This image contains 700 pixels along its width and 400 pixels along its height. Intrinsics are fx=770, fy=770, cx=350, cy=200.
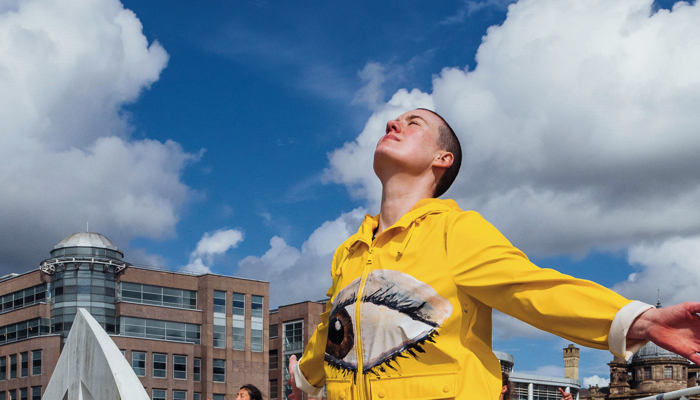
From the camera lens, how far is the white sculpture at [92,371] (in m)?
6.63

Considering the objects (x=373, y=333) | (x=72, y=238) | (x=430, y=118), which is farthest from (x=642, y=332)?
(x=72, y=238)

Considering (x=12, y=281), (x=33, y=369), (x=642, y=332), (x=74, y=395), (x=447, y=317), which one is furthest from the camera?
A: (x=12, y=281)

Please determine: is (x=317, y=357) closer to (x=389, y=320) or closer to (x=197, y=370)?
(x=389, y=320)

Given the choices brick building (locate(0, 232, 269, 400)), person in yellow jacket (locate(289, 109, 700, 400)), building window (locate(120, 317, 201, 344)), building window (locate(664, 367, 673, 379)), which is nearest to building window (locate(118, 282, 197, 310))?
brick building (locate(0, 232, 269, 400))

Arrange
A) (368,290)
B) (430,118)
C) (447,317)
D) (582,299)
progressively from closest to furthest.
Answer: (582,299) < (447,317) < (368,290) < (430,118)

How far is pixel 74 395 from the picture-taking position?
7457 mm

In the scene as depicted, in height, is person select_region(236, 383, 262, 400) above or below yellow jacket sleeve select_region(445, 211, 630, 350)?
below

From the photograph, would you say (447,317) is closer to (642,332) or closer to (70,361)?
(642,332)

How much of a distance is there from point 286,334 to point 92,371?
61.1 meters

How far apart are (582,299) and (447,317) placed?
0.48 m

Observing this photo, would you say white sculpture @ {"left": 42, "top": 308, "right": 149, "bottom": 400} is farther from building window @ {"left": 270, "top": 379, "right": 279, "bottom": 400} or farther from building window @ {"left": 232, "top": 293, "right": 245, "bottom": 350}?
building window @ {"left": 270, "top": 379, "right": 279, "bottom": 400}

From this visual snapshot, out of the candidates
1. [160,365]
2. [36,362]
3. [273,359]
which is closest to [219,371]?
[160,365]

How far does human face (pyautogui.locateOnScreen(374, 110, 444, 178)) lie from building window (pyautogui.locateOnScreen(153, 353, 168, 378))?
56.8 metres

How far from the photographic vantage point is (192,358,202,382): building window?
58906 mm
